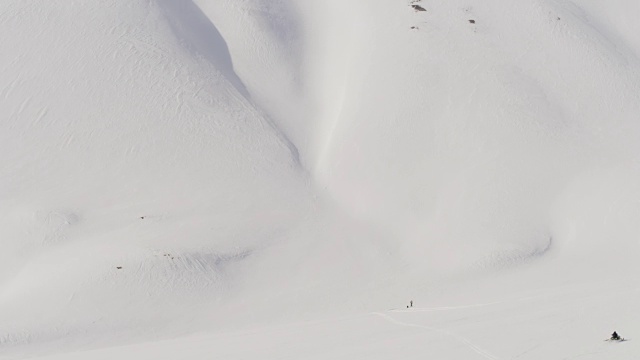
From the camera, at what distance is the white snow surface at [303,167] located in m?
26.6

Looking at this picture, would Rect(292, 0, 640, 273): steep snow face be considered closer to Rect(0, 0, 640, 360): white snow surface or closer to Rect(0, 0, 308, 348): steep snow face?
Rect(0, 0, 640, 360): white snow surface

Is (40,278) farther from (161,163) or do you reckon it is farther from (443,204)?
(443,204)

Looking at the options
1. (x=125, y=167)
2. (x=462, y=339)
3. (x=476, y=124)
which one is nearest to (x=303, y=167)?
(x=125, y=167)

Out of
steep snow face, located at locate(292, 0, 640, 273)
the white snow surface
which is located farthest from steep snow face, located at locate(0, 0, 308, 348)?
steep snow face, located at locate(292, 0, 640, 273)

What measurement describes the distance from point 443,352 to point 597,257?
53.3 ft

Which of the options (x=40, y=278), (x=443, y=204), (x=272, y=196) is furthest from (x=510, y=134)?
(x=40, y=278)

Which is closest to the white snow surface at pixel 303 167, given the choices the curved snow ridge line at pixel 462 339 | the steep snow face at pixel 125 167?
the steep snow face at pixel 125 167

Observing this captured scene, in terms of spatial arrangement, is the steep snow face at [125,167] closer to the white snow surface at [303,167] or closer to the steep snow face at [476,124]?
the white snow surface at [303,167]

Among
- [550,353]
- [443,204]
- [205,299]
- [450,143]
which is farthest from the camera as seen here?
[450,143]

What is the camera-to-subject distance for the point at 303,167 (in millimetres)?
35375

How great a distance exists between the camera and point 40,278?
2747 cm

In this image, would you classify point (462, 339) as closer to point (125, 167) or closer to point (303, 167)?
point (303, 167)

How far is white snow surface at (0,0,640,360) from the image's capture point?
2659 centimetres

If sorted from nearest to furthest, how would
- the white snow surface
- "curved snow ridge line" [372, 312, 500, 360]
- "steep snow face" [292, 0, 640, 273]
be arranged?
"curved snow ridge line" [372, 312, 500, 360] < the white snow surface < "steep snow face" [292, 0, 640, 273]
